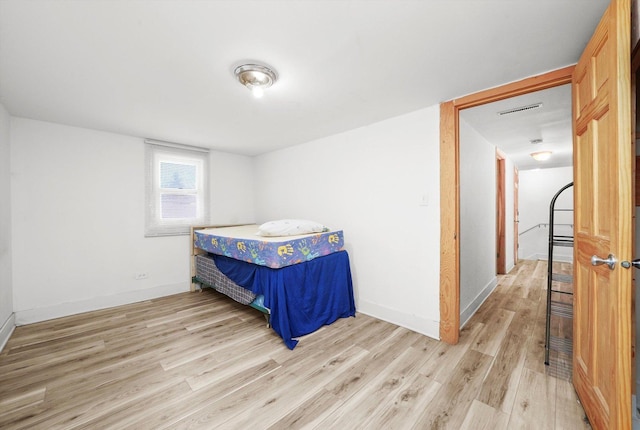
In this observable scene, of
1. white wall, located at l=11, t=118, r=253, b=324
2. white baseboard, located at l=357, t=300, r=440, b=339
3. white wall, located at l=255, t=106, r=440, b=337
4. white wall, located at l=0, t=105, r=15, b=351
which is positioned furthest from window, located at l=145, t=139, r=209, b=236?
white baseboard, located at l=357, t=300, r=440, b=339

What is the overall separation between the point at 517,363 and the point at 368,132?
101 inches

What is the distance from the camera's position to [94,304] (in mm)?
3133

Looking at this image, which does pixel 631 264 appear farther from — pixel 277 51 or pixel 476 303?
pixel 476 303

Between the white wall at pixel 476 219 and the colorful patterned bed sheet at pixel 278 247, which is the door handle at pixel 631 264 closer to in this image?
the white wall at pixel 476 219

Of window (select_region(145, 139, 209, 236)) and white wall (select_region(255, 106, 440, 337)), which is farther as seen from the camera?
window (select_region(145, 139, 209, 236))

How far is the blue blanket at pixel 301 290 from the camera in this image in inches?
95.0

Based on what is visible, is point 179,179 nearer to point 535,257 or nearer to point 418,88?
point 418,88

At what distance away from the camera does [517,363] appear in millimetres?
2031

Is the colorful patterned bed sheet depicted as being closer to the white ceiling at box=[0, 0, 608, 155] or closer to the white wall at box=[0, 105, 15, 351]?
the white ceiling at box=[0, 0, 608, 155]

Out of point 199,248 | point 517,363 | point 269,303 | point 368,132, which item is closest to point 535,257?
point 517,363

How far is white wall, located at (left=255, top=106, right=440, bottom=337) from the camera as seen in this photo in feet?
8.18

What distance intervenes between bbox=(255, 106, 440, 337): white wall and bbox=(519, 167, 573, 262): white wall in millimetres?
5620

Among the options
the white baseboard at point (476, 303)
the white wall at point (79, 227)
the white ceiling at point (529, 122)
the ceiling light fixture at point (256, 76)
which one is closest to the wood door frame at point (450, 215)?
the white ceiling at point (529, 122)

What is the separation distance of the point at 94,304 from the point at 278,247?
2.62 meters
